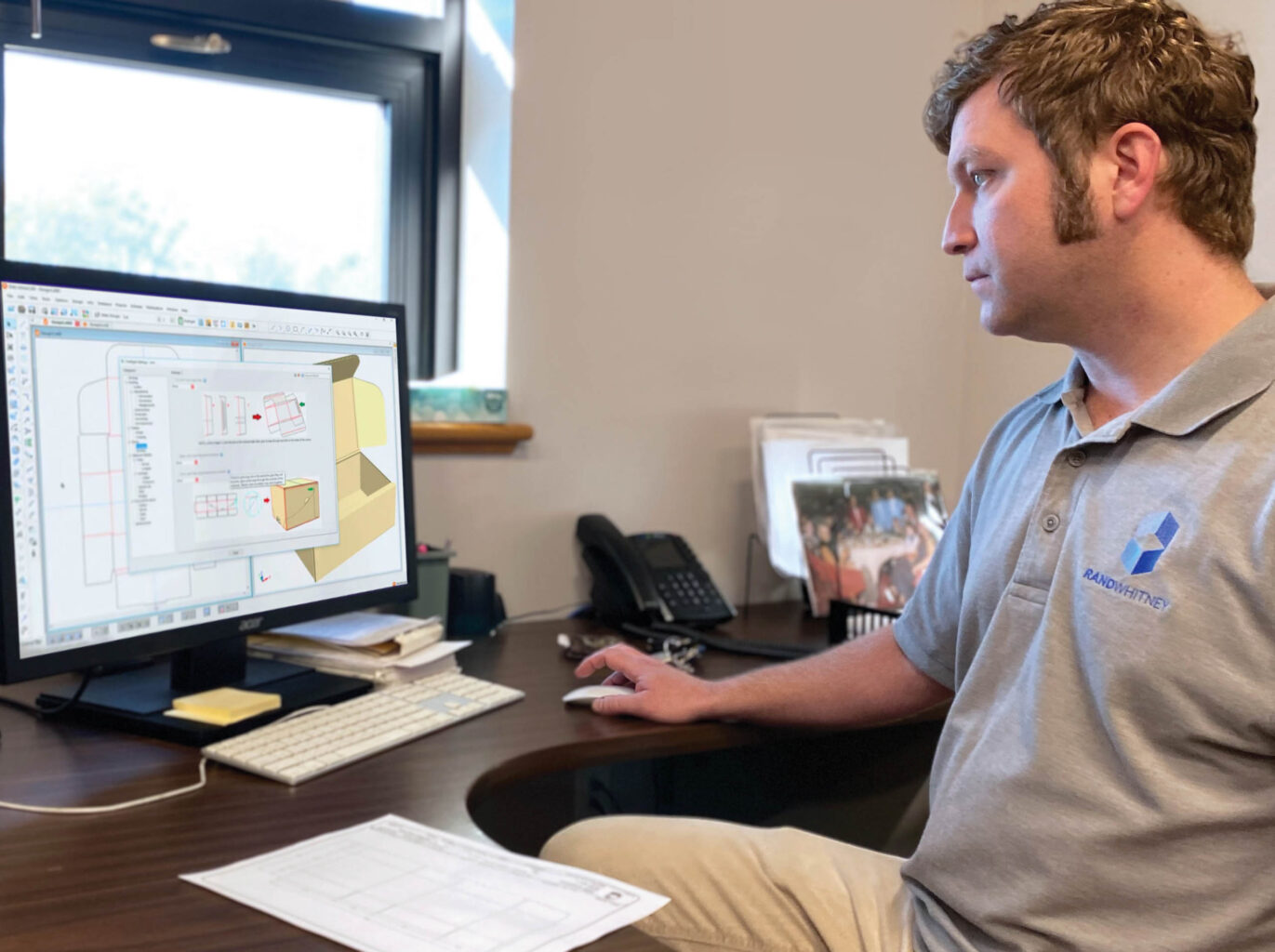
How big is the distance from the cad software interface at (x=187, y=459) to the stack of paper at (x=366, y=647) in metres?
0.06

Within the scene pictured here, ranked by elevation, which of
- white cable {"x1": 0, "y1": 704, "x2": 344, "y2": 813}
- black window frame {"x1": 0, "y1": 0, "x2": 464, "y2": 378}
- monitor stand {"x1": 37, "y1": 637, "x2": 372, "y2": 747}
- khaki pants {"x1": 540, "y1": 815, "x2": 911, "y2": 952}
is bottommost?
khaki pants {"x1": 540, "y1": 815, "x2": 911, "y2": 952}

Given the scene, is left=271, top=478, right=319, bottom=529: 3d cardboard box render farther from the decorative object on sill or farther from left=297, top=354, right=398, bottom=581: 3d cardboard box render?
the decorative object on sill

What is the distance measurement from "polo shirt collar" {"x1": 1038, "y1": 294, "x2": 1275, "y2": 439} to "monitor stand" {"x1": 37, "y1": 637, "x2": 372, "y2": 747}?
879mm

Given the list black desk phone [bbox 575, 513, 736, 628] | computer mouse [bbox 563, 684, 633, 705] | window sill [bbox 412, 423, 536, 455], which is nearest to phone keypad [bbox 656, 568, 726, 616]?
black desk phone [bbox 575, 513, 736, 628]

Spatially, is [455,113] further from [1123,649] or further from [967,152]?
[1123,649]

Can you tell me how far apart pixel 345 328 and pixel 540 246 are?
0.57 meters

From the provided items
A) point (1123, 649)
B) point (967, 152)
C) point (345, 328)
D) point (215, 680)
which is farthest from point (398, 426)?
point (1123, 649)

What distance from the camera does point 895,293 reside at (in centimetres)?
227

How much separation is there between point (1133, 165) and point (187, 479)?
0.97m

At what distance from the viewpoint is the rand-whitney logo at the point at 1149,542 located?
990 mm

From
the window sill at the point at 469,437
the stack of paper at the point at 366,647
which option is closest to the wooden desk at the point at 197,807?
the stack of paper at the point at 366,647

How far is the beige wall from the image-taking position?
6.23 ft


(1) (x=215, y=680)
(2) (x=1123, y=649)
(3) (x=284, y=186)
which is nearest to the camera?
(2) (x=1123, y=649)

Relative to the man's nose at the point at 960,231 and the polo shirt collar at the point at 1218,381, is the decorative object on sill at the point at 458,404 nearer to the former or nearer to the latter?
the man's nose at the point at 960,231
